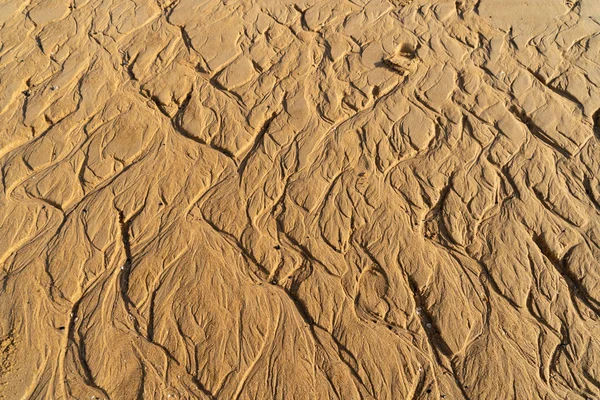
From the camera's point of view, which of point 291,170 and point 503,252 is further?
point 291,170

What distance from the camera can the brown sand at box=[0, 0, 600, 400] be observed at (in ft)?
12.3

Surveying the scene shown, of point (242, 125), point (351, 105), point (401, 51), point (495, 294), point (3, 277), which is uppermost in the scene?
point (401, 51)

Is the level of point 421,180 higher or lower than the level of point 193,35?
lower

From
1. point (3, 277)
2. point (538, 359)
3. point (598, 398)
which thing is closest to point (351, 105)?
point (538, 359)

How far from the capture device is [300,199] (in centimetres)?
447

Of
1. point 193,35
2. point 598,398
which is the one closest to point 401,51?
point 193,35

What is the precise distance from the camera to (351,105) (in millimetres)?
5012

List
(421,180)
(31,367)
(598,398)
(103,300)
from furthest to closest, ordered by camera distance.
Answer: (421,180), (103,300), (31,367), (598,398)

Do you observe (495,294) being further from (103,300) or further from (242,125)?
(103,300)

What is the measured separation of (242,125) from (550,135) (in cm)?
334

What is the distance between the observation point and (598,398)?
11.5 feet

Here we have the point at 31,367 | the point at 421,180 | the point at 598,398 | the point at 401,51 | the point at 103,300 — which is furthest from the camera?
the point at 401,51

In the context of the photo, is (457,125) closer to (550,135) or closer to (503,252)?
(550,135)

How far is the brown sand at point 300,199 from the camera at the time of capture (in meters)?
3.73
